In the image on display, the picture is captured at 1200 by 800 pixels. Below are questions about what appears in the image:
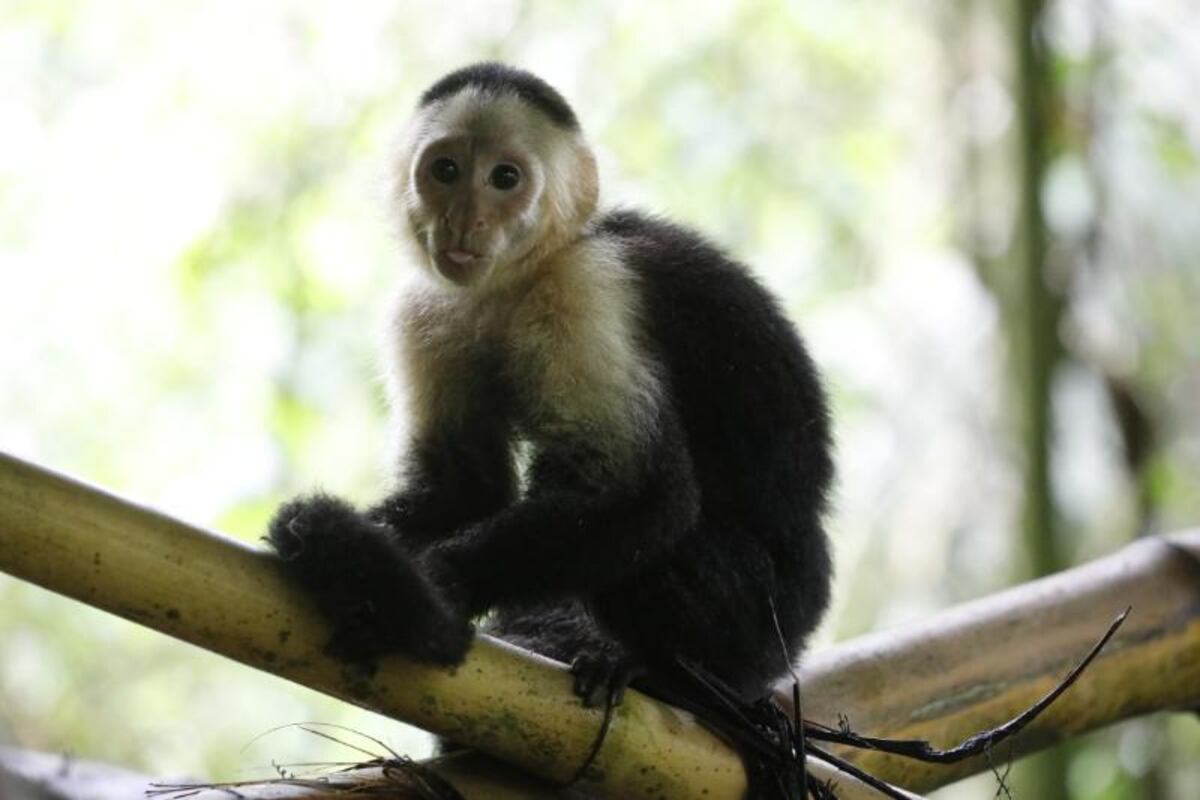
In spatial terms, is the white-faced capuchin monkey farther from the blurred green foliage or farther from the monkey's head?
the blurred green foliage

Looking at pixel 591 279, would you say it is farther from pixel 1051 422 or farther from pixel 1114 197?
pixel 1114 197

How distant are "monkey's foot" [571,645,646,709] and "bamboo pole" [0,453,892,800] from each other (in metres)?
0.02

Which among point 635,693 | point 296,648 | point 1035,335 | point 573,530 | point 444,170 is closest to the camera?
point 296,648

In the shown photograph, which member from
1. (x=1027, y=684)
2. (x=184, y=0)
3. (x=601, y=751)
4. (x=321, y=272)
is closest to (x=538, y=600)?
(x=601, y=751)

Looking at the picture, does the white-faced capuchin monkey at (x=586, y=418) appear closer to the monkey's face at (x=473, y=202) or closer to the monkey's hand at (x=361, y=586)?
the monkey's face at (x=473, y=202)

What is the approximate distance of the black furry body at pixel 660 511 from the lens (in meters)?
2.73

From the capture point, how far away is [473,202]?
10.4 ft

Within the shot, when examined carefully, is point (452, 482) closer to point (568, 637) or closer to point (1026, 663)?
point (568, 637)

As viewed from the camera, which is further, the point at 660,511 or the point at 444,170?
the point at 444,170

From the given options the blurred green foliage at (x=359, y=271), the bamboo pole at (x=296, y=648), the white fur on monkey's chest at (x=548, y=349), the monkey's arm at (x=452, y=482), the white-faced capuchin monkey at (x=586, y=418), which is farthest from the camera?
the blurred green foliage at (x=359, y=271)

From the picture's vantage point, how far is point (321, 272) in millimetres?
6230

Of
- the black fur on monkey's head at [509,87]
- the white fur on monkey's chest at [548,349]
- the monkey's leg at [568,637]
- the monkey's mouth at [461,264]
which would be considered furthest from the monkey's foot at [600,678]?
the black fur on monkey's head at [509,87]

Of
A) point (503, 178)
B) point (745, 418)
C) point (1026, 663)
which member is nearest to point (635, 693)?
point (745, 418)

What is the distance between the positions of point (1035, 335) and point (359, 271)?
2.81 metres
